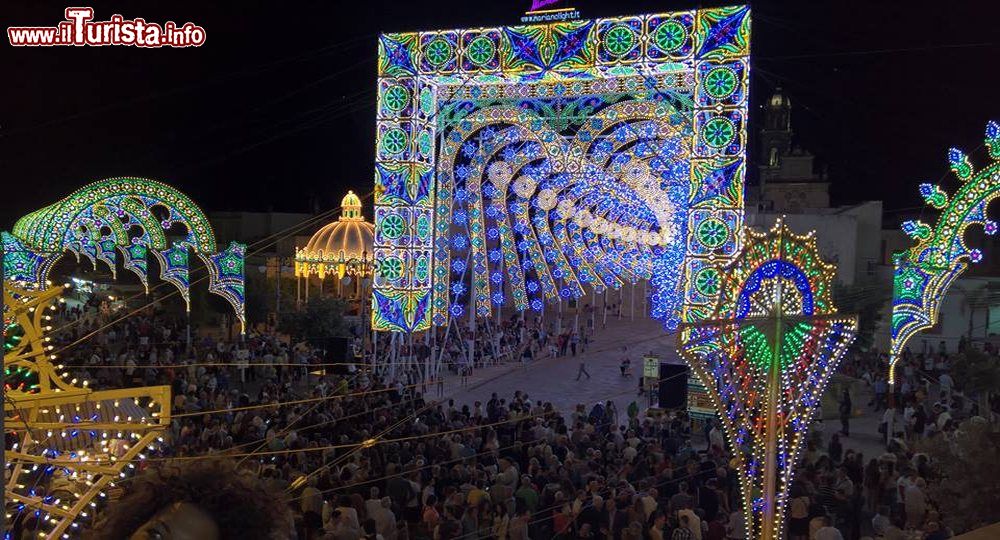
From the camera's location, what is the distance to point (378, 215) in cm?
1773

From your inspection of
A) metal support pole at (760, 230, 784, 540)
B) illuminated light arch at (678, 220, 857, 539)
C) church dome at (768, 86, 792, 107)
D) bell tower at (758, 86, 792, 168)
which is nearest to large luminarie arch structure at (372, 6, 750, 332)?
illuminated light arch at (678, 220, 857, 539)

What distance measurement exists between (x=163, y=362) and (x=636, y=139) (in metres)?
10.3

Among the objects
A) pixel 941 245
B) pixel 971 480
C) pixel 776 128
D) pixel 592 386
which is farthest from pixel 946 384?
pixel 776 128

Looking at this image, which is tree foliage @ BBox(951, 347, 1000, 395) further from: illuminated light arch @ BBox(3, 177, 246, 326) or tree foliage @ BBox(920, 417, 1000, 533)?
illuminated light arch @ BBox(3, 177, 246, 326)

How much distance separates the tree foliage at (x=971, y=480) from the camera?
7.37 meters

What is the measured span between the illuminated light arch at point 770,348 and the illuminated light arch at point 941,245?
514 centimetres

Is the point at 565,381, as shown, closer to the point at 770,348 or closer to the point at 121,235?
the point at 121,235

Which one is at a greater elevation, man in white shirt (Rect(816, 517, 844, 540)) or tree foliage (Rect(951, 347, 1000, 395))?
tree foliage (Rect(951, 347, 1000, 395))

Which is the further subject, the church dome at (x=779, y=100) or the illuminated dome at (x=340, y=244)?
the church dome at (x=779, y=100)

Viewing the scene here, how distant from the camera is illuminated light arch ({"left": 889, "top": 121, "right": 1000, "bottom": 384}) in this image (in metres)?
11.5

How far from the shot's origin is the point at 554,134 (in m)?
19.0

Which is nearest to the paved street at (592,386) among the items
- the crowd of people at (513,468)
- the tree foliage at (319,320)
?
the crowd of people at (513,468)

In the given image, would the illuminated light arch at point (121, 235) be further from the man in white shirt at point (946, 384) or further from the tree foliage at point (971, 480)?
the tree foliage at point (971, 480)

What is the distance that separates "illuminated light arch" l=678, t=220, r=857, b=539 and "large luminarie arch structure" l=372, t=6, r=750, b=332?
6640 mm
